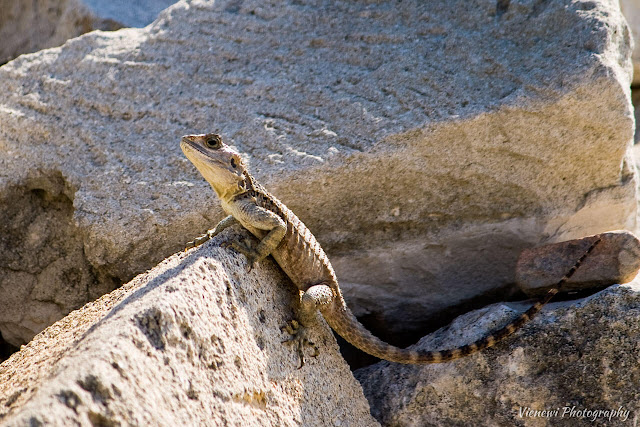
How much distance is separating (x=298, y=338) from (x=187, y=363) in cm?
93

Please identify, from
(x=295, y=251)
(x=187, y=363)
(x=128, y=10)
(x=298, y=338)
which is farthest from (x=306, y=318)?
(x=128, y=10)

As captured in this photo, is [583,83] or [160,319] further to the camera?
[583,83]

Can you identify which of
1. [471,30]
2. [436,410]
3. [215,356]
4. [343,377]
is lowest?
[436,410]

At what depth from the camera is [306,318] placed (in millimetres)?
3510

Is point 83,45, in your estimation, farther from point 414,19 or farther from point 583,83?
point 583,83

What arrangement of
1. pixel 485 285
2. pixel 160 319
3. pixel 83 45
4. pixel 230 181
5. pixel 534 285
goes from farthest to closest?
pixel 83 45 < pixel 485 285 < pixel 534 285 < pixel 230 181 < pixel 160 319

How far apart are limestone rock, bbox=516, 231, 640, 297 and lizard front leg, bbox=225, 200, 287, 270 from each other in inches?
62.2

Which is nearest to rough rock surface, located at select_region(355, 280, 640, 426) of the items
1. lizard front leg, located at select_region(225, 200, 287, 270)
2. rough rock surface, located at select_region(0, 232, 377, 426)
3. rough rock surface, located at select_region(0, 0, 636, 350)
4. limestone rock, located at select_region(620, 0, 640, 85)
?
rough rock surface, located at select_region(0, 232, 377, 426)

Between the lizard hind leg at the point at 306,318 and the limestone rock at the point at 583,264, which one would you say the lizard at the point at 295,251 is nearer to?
the lizard hind leg at the point at 306,318

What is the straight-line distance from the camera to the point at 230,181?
12.1 feet

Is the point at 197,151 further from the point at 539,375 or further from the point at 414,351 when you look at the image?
the point at 539,375

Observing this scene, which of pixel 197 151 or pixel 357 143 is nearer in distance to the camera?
pixel 197 151

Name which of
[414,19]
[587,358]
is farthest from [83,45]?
[587,358]

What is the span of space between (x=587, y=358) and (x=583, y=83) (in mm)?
1728
